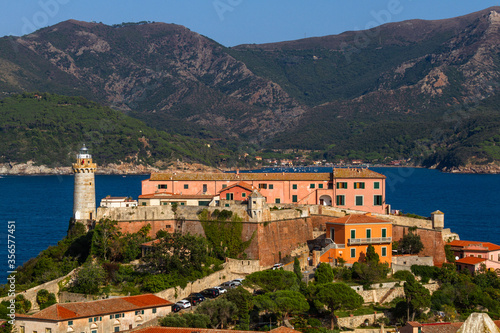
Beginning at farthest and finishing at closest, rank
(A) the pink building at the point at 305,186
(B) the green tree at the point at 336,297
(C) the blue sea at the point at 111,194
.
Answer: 1. (C) the blue sea at the point at 111,194
2. (A) the pink building at the point at 305,186
3. (B) the green tree at the point at 336,297

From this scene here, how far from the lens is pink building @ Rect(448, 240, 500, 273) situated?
52719 millimetres

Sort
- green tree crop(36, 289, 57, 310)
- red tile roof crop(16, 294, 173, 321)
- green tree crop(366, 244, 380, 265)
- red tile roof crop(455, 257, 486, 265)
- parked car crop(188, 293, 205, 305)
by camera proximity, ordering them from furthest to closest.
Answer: red tile roof crop(455, 257, 486, 265) < green tree crop(366, 244, 380, 265) < green tree crop(36, 289, 57, 310) < parked car crop(188, 293, 205, 305) < red tile roof crop(16, 294, 173, 321)

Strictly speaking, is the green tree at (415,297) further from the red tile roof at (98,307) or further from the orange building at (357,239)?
the red tile roof at (98,307)

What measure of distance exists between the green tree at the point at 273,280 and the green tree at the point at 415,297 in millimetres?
7076

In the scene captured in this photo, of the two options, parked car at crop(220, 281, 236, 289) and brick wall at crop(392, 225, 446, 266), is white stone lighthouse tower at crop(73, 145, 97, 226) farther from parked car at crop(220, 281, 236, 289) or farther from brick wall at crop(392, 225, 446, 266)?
brick wall at crop(392, 225, 446, 266)

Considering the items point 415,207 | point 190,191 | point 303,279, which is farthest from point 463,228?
point 303,279

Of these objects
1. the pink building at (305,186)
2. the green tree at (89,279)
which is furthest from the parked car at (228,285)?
the pink building at (305,186)

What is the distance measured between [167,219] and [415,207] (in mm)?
79109

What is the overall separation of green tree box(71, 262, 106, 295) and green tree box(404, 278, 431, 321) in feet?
64.6

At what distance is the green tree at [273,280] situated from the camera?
43.2 m

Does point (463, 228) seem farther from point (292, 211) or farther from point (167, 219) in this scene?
point (167, 219)

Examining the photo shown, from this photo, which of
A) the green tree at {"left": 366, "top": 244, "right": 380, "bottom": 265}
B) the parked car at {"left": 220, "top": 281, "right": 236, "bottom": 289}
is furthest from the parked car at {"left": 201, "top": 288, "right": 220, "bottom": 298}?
the green tree at {"left": 366, "top": 244, "right": 380, "bottom": 265}

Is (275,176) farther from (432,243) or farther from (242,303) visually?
(242,303)

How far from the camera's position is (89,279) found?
43500mm
